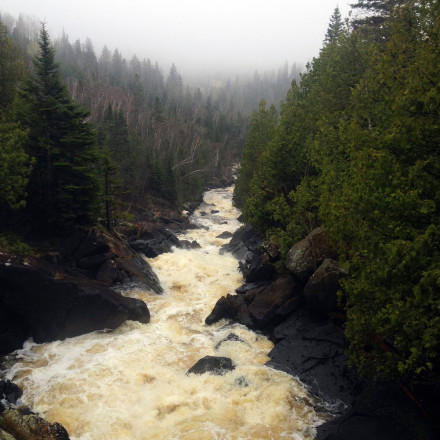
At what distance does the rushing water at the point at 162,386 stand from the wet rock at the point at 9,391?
390 mm

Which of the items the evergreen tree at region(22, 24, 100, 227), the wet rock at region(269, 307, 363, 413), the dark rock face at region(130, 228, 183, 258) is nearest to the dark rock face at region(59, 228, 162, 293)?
the evergreen tree at region(22, 24, 100, 227)

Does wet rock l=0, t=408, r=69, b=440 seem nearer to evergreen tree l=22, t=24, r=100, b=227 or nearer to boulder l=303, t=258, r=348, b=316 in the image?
boulder l=303, t=258, r=348, b=316

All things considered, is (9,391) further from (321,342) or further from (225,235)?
(225,235)

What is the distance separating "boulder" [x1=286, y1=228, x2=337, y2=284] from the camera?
17823 mm

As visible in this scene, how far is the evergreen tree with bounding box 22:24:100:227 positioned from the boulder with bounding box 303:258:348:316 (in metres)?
15.0

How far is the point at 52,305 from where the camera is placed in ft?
56.7

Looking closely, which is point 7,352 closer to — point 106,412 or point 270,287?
point 106,412

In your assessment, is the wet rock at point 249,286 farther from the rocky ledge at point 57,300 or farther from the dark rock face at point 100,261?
the rocky ledge at point 57,300

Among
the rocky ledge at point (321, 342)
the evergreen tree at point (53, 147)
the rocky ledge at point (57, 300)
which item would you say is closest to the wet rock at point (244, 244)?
the rocky ledge at point (321, 342)

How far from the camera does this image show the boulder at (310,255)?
17823 mm

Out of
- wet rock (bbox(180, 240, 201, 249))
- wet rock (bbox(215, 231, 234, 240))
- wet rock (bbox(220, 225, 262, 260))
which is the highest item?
wet rock (bbox(220, 225, 262, 260))

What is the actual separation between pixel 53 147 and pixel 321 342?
62.9 feet

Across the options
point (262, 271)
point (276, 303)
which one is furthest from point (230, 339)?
point (262, 271)

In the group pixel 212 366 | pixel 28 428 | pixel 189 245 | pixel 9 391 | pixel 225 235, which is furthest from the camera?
pixel 225 235
